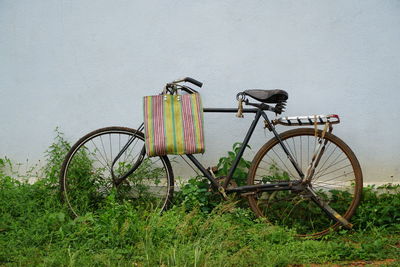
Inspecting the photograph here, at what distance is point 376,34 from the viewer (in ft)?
17.2

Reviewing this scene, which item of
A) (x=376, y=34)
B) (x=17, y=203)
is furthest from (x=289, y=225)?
(x=17, y=203)

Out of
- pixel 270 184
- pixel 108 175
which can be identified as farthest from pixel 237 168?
pixel 108 175

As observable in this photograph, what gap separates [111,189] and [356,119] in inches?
109

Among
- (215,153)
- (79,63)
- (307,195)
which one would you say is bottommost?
(307,195)

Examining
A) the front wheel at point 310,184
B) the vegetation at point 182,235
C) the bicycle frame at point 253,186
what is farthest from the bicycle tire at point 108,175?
the front wheel at point 310,184

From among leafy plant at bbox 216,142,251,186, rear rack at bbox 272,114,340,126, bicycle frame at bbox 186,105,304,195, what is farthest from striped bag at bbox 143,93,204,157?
rear rack at bbox 272,114,340,126

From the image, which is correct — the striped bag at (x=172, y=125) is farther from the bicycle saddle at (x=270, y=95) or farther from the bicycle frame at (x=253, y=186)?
the bicycle saddle at (x=270, y=95)

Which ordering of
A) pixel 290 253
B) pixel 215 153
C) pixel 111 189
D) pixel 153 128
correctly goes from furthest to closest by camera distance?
pixel 215 153, pixel 111 189, pixel 153 128, pixel 290 253

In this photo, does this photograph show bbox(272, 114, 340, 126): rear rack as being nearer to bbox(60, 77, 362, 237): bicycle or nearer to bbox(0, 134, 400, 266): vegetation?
bbox(60, 77, 362, 237): bicycle

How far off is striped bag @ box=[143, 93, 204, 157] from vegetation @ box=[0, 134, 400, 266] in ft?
1.72

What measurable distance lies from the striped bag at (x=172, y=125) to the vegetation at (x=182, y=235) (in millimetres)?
525

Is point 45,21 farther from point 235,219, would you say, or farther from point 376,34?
point 376,34

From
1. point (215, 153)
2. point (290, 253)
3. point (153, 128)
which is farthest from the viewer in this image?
point (215, 153)

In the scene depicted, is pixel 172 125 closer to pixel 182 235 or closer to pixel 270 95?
pixel 270 95
